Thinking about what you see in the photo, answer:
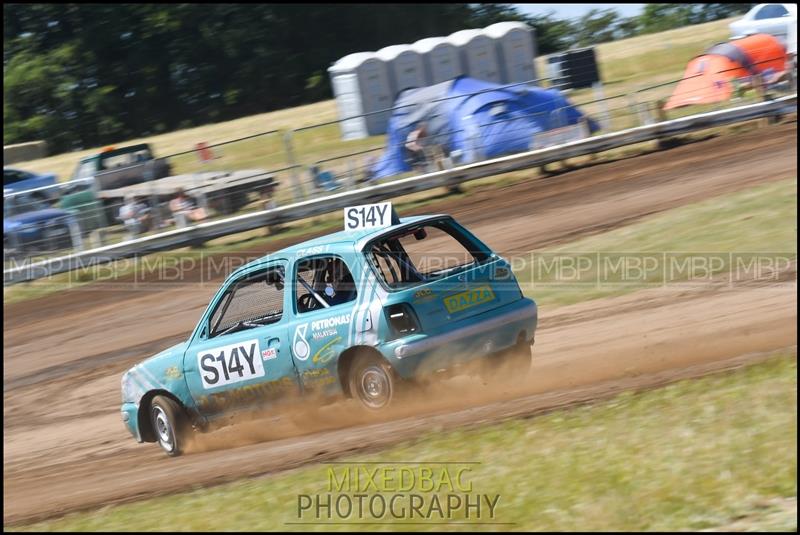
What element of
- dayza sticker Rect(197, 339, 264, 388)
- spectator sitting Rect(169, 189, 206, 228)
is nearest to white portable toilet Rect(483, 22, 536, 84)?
spectator sitting Rect(169, 189, 206, 228)

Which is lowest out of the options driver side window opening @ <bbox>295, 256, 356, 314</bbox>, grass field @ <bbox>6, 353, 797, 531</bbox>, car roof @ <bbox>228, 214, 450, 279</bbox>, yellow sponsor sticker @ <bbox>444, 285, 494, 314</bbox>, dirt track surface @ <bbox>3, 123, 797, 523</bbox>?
dirt track surface @ <bbox>3, 123, 797, 523</bbox>

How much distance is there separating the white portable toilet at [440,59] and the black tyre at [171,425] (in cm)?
2408

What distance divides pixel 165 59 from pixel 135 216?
2905 cm

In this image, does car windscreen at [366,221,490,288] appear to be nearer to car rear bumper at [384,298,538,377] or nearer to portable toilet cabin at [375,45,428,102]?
car rear bumper at [384,298,538,377]

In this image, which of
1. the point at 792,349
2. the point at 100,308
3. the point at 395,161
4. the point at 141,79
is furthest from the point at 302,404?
the point at 141,79

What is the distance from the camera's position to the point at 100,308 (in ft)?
50.9

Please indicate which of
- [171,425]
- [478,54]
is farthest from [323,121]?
[171,425]

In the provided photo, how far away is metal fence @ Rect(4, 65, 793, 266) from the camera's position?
17672 mm

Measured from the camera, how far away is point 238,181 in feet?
57.8

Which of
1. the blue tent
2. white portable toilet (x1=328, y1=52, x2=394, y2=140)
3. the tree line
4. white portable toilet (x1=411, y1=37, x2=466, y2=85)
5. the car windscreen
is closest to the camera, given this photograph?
the car windscreen

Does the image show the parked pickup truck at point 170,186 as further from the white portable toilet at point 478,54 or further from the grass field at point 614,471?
the white portable toilet at point 478,54

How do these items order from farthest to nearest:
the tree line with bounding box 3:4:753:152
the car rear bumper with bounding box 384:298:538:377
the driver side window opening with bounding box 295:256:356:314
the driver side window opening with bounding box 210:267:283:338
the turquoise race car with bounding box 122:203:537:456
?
the tree line with bounding box 3:4:753:152
the driver side window opening with bounding box 210:267:283:338
the driver side window opening with bounding box 295:256:356:314
the turquoise race car with bounding box 122:203:537:456
the car rear bumper with bounding box 384:298:538:377

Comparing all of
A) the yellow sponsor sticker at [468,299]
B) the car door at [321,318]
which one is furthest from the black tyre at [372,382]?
the yellow sponsor sticker at [468,299]

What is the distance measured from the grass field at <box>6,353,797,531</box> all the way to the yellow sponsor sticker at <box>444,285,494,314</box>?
1.07 metres
